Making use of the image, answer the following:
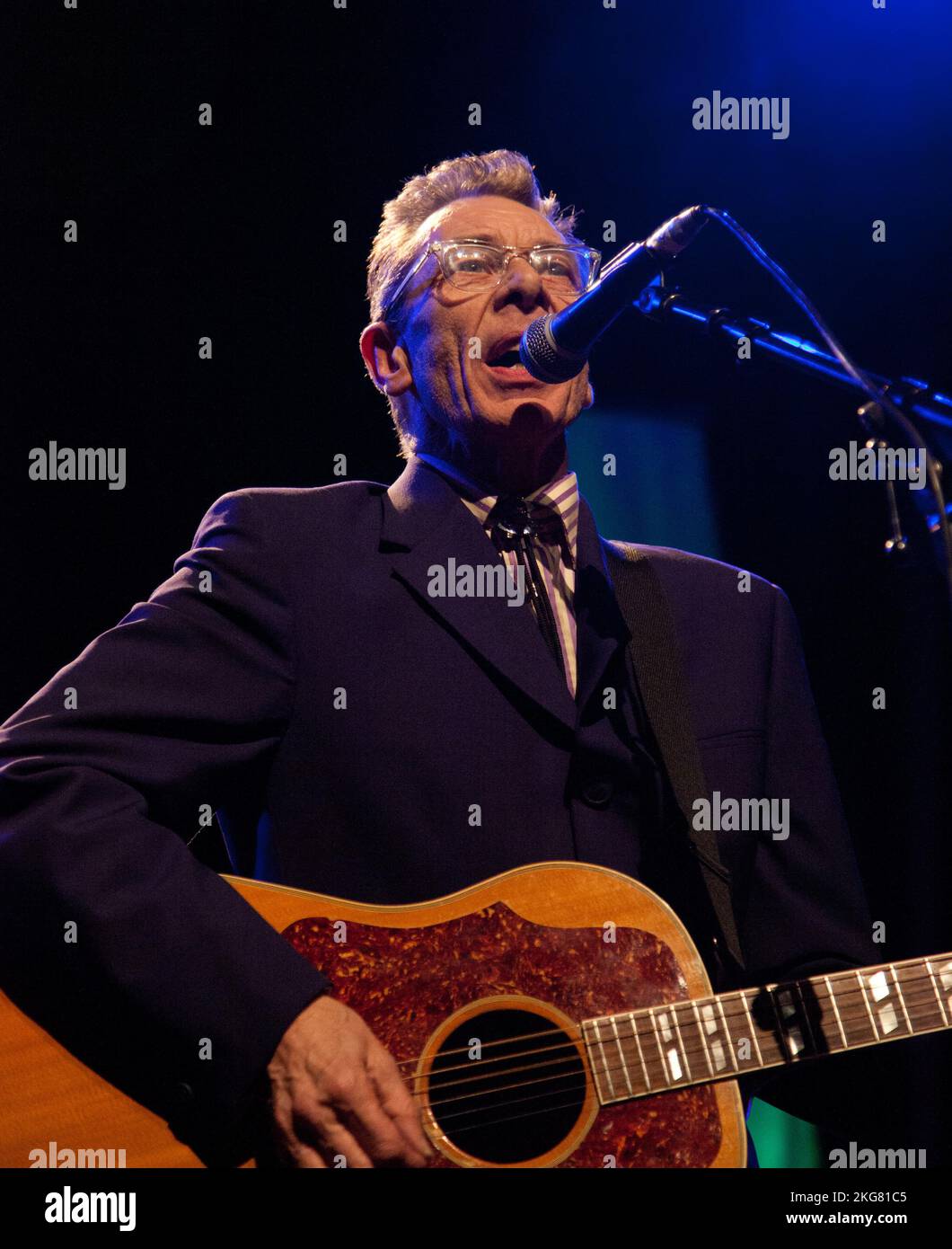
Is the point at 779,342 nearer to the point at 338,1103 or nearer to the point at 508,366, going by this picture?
the point at 508,366

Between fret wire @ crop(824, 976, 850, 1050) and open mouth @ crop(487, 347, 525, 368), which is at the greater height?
open mouth @ crop(487, 347, 525, 368)

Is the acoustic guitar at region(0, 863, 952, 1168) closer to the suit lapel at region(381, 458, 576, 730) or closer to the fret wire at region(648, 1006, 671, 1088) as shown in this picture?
the fret wire at region(648, 1006, 671, 1088)

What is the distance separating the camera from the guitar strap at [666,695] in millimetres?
2275

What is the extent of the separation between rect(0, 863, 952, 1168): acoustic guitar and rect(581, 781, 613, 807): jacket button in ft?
0.86

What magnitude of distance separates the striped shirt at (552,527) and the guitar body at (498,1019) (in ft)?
2.48

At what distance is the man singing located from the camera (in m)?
1.88

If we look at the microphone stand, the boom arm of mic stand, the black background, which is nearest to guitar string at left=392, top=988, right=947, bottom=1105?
the microphone stand

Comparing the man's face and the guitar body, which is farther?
the man's face

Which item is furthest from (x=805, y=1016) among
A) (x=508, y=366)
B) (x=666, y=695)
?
(x=508, y=366)

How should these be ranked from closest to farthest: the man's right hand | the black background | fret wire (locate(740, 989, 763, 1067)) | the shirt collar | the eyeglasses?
the man's right hand
fret wire (locate(740, 989, 763, 1067))
the shirt collar
the eyeglasses
the black background

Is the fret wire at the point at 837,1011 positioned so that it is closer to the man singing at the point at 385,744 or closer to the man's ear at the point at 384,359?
the man singing at the point at 385,744

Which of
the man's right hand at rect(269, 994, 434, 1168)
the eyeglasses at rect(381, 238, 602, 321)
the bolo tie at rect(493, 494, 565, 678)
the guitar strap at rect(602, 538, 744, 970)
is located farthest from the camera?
the eyeglasses at rect(381, 238, 602, 321)

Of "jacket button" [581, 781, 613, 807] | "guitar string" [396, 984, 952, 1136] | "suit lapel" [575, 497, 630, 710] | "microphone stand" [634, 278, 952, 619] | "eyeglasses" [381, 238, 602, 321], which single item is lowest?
"guitar string" [396, 984, 952, 1136]

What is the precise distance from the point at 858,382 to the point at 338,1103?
55.4 inches
